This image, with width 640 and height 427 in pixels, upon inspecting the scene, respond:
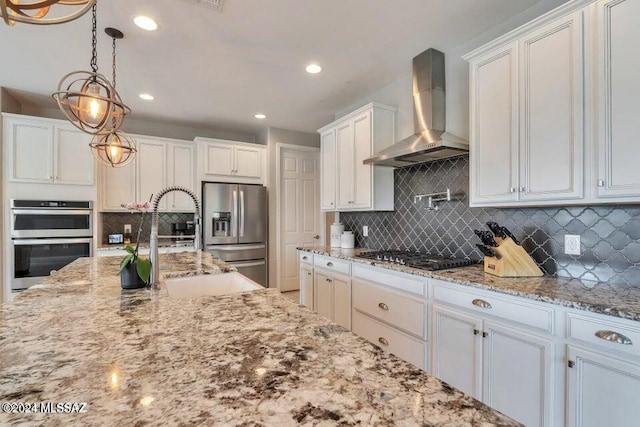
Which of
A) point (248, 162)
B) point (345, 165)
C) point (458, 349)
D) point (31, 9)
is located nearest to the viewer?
point (31, 9)

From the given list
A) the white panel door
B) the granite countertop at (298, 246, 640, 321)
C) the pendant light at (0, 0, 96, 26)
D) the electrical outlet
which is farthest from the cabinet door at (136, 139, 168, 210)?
the electrical outlet

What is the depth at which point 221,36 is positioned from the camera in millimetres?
2402

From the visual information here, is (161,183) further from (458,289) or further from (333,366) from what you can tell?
(333,366)

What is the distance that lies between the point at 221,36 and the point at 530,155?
2.33 m

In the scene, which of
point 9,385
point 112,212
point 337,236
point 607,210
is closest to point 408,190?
point 337,236

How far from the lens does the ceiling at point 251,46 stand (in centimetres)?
210

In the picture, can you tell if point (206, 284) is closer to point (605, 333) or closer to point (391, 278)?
point (391, 278)

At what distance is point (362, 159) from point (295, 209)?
2133 mm

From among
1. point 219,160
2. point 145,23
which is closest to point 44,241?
point 219,160

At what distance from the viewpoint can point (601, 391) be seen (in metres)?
1.26

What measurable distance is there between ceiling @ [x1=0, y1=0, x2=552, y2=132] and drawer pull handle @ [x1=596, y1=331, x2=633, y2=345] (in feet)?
6.66

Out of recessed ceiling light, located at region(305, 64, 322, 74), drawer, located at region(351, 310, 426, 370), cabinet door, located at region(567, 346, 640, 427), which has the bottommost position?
drawer, located at region(351, 310, 426, 370)

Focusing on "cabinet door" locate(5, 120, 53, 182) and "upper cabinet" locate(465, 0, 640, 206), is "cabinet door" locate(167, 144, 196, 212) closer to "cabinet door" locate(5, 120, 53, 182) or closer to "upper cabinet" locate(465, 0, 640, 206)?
"cabinet door" locate(5, 120, 53, 182)

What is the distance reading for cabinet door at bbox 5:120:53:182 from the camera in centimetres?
340
